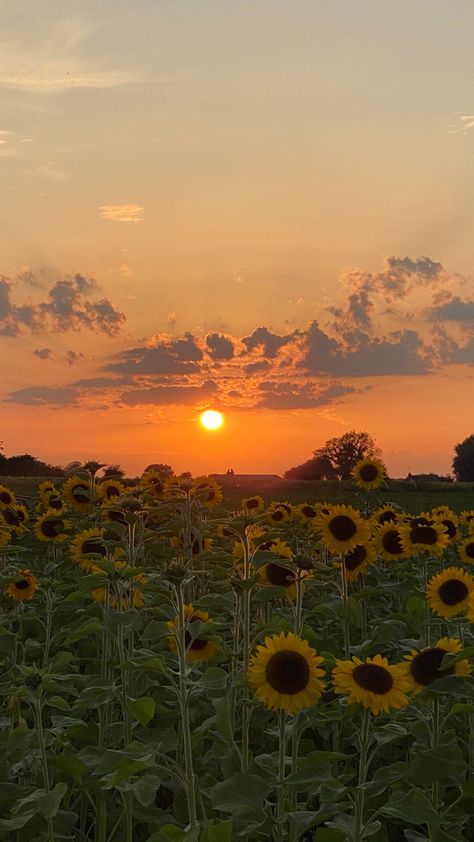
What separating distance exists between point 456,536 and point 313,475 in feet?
133

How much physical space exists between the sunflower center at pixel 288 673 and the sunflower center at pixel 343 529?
3001mm

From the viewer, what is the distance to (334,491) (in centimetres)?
3494

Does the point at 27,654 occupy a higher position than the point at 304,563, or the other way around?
the point at 304,563

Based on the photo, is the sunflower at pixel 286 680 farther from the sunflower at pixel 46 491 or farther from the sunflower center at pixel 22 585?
the sunflower at pixel 46 491

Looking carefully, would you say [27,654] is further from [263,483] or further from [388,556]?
[263,483]

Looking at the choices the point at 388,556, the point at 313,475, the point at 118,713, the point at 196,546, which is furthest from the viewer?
the point at 313,475

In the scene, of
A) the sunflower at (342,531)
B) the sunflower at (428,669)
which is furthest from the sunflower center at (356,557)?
the sunflower at (428,669)

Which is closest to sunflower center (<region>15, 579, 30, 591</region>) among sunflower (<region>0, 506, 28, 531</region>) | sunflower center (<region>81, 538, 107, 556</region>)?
sunflower center (<region>81, 538, 107, 556</region>)

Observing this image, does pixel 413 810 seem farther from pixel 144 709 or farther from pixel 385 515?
pixel 385 515

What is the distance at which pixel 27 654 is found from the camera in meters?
8.08

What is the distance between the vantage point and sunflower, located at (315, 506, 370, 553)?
7320 mm

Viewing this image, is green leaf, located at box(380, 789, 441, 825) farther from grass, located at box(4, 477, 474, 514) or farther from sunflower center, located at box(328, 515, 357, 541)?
grass, located at box(4, 477, 474, 514)

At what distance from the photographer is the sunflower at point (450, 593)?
21.8 feet

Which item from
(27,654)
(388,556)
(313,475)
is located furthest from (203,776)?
(313,475)
